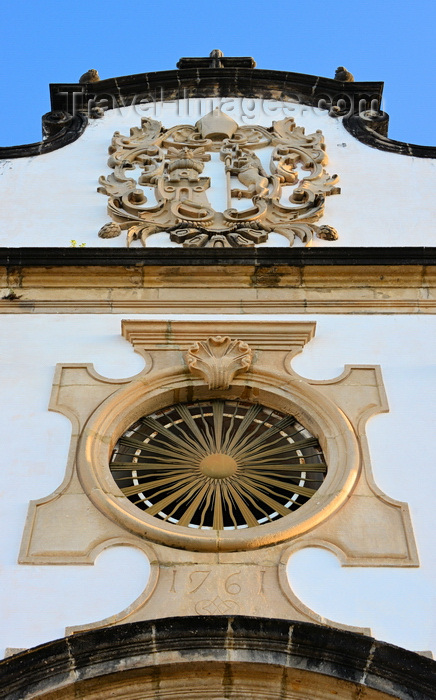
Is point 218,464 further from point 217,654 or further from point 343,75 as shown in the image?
point 343,75

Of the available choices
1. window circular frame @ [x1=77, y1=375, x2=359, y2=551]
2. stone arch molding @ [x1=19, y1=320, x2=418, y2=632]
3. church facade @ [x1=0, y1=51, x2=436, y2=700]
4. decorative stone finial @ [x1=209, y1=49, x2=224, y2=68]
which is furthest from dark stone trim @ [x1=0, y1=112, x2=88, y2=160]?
window circular frame @ [x1=77, y1=375, x2=359, y2=551]

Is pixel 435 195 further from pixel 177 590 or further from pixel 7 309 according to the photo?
pixel 177 590

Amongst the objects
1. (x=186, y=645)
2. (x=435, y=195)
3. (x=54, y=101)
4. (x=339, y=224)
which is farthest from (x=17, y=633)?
(x=54, y=101)

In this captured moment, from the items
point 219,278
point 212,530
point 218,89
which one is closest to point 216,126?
point 218,89

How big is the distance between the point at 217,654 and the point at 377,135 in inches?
281

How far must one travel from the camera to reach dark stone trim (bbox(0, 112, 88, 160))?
43.4 feet

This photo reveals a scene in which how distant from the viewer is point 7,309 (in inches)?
436

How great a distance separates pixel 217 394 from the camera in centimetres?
1028

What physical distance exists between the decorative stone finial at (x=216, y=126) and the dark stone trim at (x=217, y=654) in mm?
6741

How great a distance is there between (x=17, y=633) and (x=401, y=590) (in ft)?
7.97

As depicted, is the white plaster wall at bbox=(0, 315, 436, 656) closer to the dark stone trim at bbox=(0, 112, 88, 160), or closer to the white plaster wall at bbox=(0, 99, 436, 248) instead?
the white plaster wall at bbox=(0, 99, 436, 248)

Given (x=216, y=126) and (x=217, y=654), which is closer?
(x=217, y=654)

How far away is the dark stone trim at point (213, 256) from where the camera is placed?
11352mm

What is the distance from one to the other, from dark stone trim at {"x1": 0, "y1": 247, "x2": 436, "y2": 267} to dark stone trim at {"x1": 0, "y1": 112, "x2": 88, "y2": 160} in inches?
81.8
